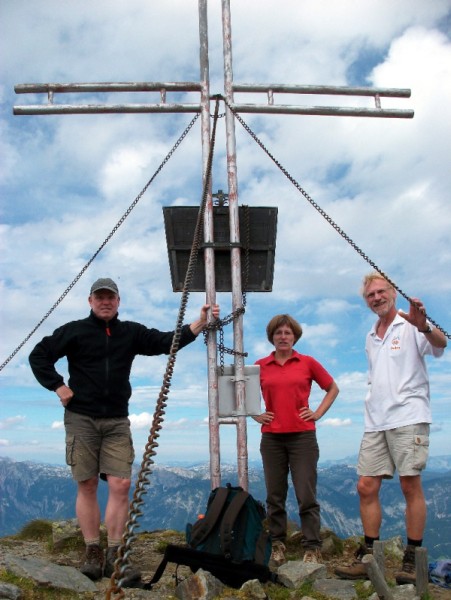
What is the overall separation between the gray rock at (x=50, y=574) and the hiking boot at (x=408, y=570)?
2.65 metres

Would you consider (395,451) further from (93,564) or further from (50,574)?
(50,574)

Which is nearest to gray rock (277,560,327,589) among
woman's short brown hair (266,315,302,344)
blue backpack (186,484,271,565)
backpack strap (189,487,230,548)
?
blue backpack (186,484,271,565)

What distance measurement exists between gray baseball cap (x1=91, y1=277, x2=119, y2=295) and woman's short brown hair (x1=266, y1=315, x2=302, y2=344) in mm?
1695

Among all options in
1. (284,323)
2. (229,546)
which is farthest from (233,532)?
(284,323)

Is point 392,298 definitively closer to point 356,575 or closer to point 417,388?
point 417,388

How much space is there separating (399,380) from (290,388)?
118cm

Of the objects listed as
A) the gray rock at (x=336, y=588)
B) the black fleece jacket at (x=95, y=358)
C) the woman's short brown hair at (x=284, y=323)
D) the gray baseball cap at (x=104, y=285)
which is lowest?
the gray rock at (x=336, y=588)

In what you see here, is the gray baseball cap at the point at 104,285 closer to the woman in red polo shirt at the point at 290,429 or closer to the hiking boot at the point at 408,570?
the woman in red polo shirt at the point at 290,429

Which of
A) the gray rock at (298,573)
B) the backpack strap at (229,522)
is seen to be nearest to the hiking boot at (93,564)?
the backpack strap at (229,522)

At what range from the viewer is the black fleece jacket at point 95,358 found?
18.0ft

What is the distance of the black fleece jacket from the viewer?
5.49 metres

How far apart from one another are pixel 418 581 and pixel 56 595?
3.00m

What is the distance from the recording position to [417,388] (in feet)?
17.4

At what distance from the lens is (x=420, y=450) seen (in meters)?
5.17
